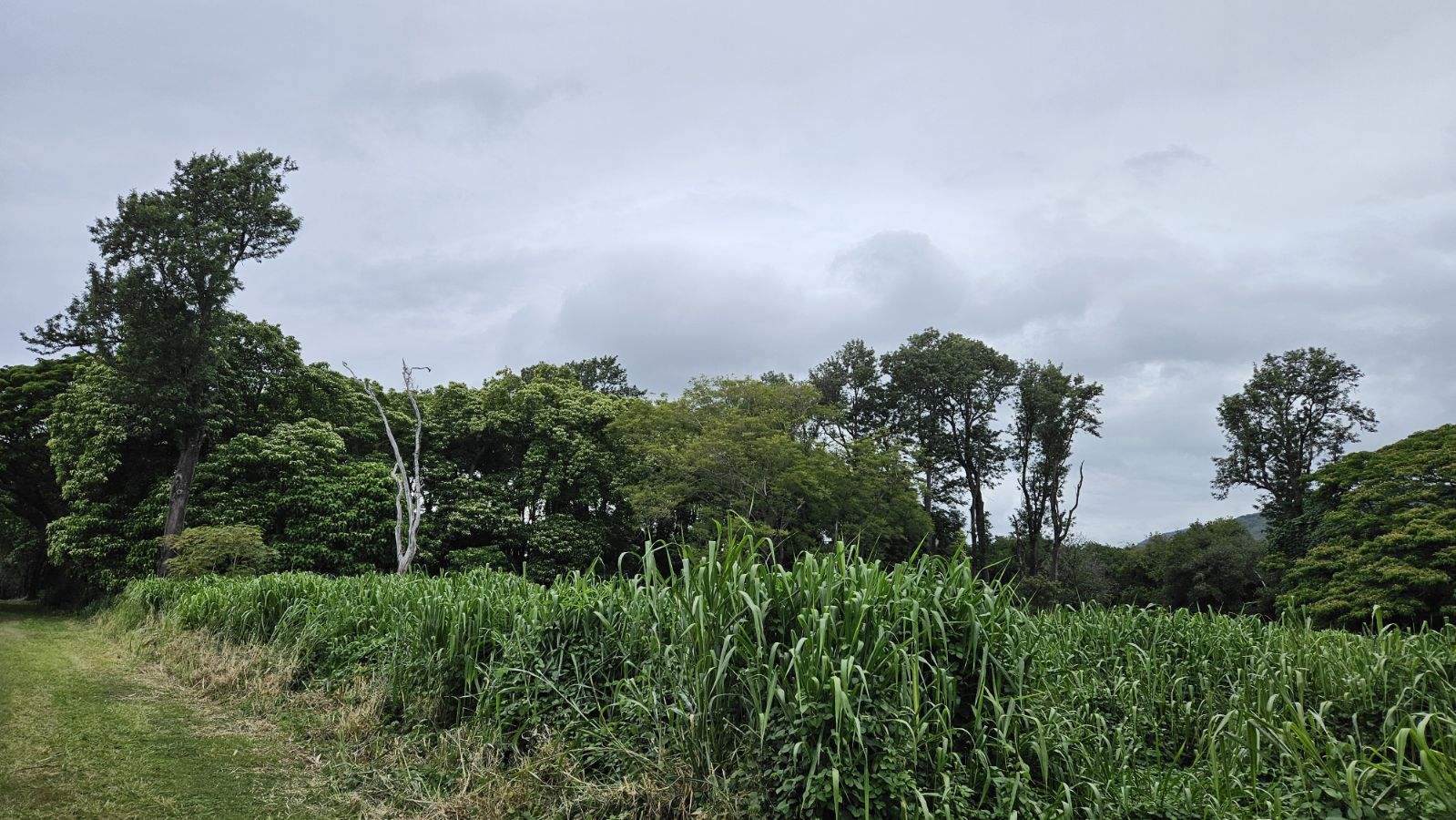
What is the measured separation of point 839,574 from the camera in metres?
3.29

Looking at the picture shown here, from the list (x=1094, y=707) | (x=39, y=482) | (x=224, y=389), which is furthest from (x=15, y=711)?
(x=39, y=482)

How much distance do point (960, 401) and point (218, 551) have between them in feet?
81.3

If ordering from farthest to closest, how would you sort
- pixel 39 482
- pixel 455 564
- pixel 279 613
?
pixel 455 564 → pixel 39 482 → pixel 279 613

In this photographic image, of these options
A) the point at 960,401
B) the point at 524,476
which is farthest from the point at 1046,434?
the point at 524,476

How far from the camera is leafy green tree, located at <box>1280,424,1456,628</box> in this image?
14.9 meters

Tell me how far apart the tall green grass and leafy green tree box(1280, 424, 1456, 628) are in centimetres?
1180

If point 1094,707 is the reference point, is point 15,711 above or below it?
below

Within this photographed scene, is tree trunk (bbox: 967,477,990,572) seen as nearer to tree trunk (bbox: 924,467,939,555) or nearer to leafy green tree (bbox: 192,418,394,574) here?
tree trunk (bbox: 924,467,939,555)

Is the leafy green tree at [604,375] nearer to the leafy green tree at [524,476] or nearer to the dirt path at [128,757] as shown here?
the leafy green tree at [524,476]

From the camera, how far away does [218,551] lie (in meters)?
15.4

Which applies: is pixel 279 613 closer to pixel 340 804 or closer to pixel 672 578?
pixel 340 804

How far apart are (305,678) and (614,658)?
365 centimetres

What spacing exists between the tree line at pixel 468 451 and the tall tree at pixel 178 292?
5 cm

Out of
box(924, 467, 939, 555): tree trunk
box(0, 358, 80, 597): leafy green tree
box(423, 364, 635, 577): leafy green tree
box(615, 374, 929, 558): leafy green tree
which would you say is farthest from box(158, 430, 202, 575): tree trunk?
box(924, 467, 939, 555): tree trunk
